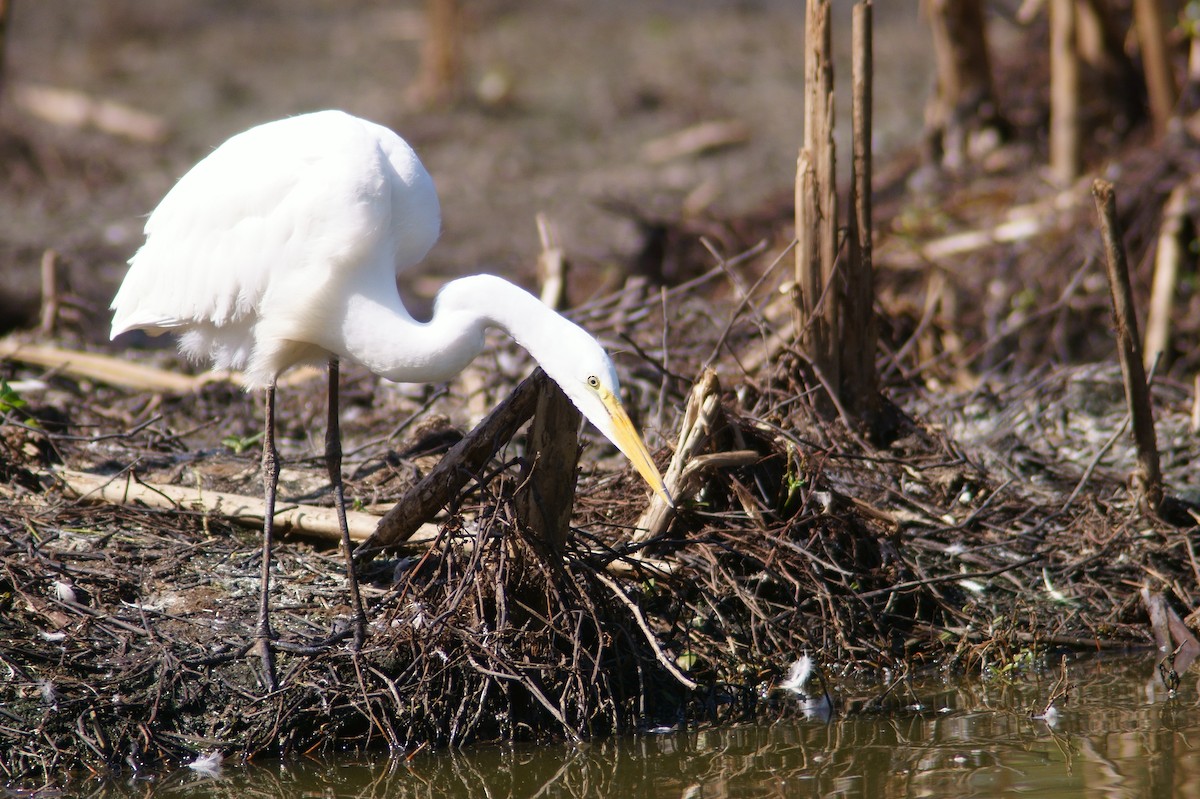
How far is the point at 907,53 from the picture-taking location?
16.2m

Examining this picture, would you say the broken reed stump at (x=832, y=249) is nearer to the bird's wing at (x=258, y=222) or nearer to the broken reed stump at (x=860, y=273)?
the broken reed stump at (x=860, y=273)

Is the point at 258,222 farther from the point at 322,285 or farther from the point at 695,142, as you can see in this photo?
the point at 695,142

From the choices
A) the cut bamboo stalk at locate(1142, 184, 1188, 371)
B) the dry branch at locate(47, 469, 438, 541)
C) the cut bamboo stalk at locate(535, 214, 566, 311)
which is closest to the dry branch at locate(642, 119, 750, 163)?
the cut bamboo stalk at locate(535, 214, 566, 311)

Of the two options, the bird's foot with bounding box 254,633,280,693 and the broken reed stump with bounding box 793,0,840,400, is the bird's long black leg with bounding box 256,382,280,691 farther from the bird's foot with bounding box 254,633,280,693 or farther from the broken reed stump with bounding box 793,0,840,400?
the broken reed stump with bounding box 793,0,840,400

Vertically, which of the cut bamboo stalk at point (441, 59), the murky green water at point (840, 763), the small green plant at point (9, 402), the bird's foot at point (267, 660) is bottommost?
the murky green water at point (840, 763)

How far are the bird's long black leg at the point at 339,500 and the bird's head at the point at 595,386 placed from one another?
3.92 ft

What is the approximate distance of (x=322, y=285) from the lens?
488cm

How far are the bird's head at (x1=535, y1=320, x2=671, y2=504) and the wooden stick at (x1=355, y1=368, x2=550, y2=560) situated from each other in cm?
22

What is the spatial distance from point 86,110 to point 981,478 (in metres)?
11.9

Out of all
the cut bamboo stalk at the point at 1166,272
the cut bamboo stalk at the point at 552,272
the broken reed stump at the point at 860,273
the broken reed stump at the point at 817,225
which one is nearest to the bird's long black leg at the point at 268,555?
the broken reed stump at the point at 817,225

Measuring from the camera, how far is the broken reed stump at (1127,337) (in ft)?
16.9

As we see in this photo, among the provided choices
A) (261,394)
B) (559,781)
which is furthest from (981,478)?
(261,394)

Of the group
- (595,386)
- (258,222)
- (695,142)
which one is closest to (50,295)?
(258,222)

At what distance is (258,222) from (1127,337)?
3.53 m
